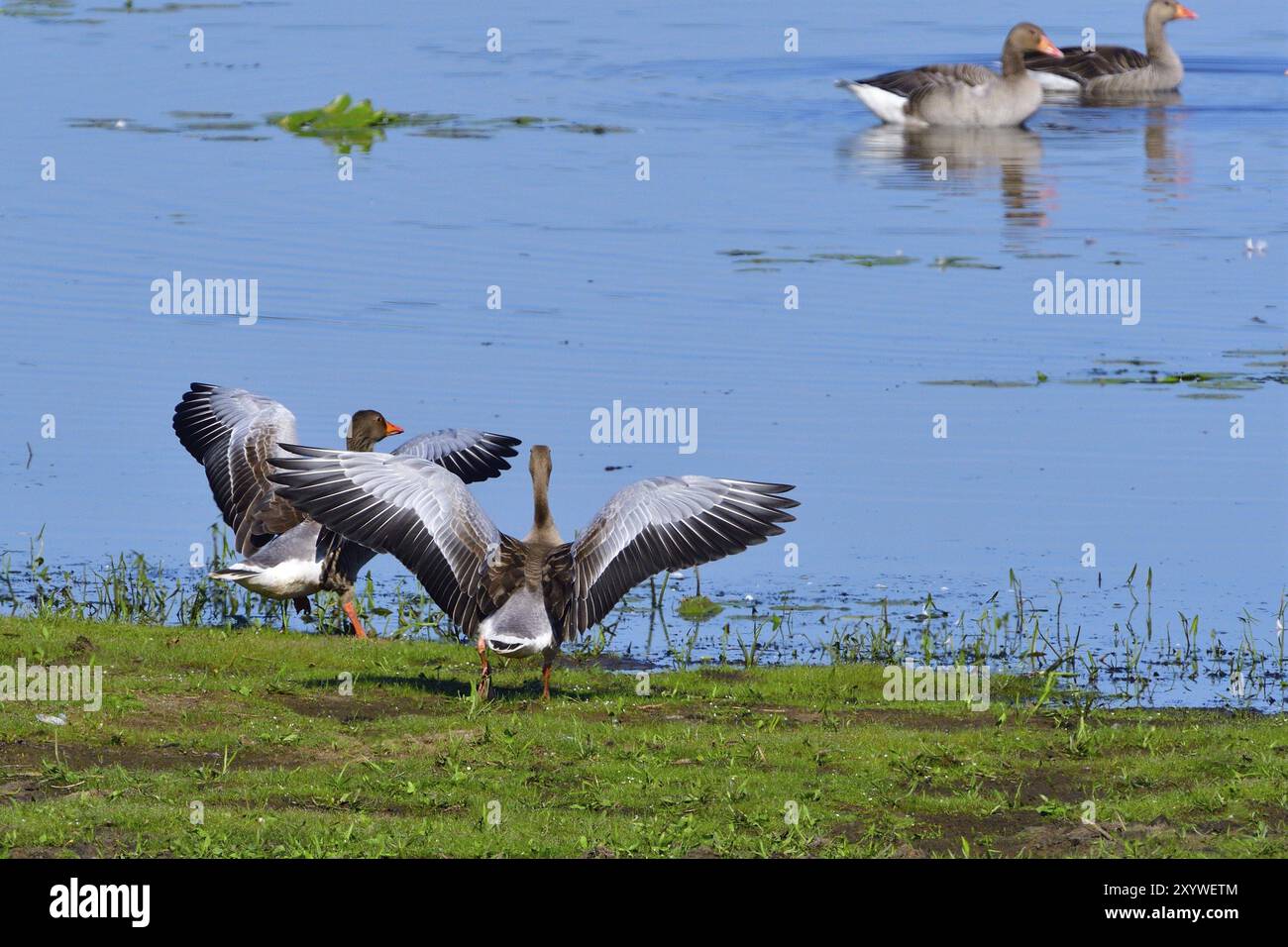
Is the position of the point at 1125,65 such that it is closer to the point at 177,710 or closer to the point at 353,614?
the point at 353,614

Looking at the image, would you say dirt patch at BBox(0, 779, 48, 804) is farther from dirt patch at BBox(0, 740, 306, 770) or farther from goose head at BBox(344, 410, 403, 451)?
goose head at BBox(344, 410, 403, 451)

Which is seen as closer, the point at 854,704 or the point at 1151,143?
the point at 854,704

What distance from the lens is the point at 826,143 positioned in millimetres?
29531

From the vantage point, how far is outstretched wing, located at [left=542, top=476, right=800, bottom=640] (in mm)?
10719

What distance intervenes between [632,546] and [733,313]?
30.7 ft

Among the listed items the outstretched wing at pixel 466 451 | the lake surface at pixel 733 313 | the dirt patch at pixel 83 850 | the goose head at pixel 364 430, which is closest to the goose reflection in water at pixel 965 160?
the lake surface at pixel 733 313

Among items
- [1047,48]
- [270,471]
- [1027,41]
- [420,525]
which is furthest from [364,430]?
[1047,48]

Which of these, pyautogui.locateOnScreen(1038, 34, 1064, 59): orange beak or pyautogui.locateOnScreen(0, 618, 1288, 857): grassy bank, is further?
pyautogui.locateOnScreen(1038, 34, 1064, 59): orange beak

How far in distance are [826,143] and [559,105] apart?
206 inches

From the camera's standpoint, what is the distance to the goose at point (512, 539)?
10.7 meters

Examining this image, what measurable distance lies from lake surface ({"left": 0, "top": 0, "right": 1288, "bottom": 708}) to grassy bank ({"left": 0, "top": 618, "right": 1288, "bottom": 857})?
74.1 inches

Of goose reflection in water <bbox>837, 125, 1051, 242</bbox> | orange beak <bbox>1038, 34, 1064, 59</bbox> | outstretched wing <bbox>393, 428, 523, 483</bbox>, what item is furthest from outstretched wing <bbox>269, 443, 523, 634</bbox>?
orange beak <bbox>1038, 34, 1064, 59</bbox>

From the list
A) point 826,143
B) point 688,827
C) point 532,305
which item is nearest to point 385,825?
point 688,827

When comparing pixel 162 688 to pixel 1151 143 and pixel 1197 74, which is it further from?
pixel 1197 74
